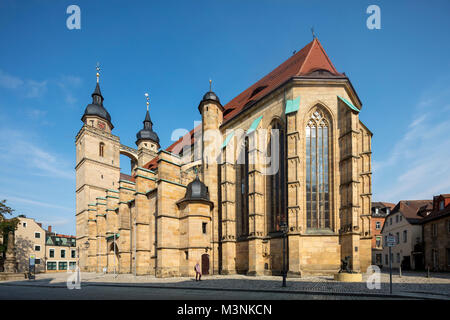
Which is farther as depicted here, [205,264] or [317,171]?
[205,264]

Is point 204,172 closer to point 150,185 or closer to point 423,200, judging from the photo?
point 150,185

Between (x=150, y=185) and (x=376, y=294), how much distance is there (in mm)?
21211

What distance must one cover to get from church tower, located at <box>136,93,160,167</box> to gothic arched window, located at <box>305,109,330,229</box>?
126 ft

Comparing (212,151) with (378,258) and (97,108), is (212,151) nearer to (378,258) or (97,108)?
(97,108)

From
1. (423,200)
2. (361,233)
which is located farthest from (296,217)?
(423,200)

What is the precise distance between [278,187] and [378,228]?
3428cm

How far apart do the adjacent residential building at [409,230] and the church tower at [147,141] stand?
133 ft

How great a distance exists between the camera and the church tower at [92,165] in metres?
41.7

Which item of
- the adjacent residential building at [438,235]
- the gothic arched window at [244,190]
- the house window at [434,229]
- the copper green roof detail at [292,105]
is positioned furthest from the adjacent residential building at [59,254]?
the house window at [434,229]

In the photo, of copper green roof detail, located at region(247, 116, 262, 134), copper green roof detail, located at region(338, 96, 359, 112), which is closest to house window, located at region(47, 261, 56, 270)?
copper green roof detail, located at region(247, 116, 262, 134)

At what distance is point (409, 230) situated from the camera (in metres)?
34.3

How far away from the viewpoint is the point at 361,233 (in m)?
19.5

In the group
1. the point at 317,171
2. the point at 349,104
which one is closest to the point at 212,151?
the point at 317,171

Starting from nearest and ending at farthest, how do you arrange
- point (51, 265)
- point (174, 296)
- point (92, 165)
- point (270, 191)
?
point (174, 296)
point (270, 191)
point (92, 165)
point (51, 265)
